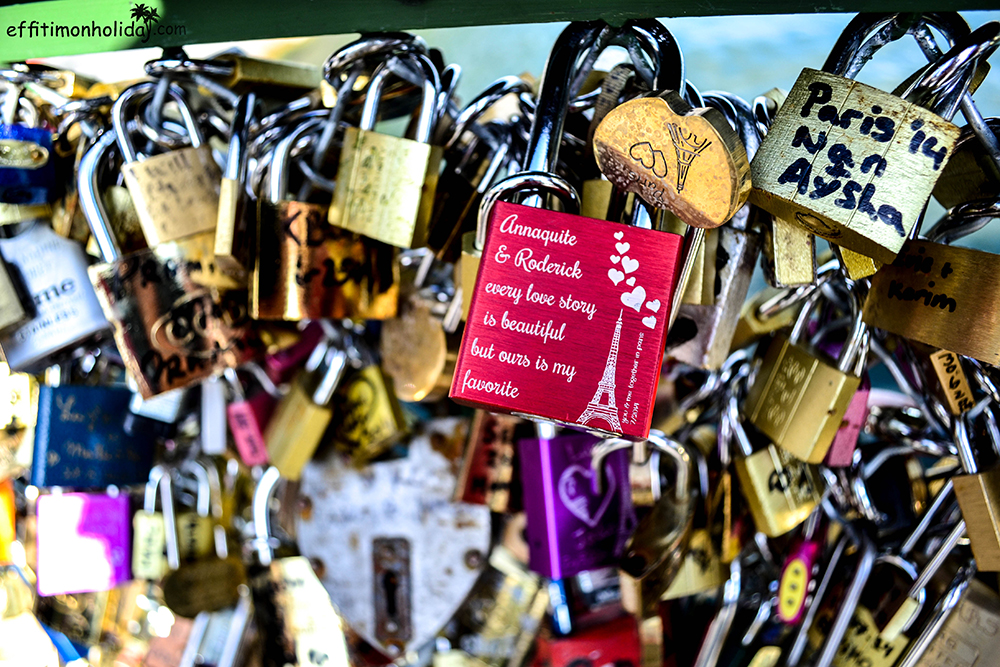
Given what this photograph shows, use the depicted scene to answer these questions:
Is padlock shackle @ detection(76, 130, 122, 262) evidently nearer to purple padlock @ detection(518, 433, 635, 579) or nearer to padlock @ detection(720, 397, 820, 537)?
purple padlock @ detection(518, 433, 635, 579)

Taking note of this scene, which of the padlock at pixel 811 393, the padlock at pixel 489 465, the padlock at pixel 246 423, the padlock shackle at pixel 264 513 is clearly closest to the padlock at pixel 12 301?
the padlock at pixel 246 423

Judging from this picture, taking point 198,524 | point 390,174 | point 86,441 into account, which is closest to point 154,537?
point 198,524

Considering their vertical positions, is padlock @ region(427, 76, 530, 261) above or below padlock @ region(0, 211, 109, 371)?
above

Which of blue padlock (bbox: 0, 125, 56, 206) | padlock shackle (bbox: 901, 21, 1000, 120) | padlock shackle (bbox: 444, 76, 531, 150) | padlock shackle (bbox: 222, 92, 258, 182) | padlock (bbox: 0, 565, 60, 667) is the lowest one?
padlock (bbox: 0, 565, 60, 667)

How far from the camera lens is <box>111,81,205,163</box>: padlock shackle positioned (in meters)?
0.84

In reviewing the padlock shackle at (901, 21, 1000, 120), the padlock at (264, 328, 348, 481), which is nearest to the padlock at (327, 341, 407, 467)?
the padlock at (264, 328, 348, 481)

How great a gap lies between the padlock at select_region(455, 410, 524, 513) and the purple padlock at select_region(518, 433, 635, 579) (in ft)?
0.14

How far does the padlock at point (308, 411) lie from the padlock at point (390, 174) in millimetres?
295

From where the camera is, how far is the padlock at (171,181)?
815 millimetres

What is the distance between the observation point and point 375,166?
73cm

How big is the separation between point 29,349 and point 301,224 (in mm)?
471

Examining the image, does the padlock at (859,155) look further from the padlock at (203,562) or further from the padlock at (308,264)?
the padlock at (203,562)

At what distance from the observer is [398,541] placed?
106 cm

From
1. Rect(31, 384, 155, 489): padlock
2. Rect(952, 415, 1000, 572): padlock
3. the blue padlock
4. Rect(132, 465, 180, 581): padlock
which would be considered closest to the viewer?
Rect(952, 415, 1000, 572): padlock
